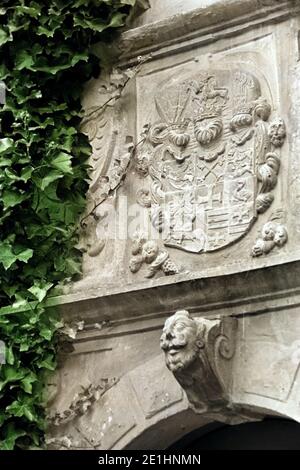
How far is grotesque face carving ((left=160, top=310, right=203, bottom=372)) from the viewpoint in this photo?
6031 millimetres

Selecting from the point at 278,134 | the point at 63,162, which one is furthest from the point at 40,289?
the point at 278,134

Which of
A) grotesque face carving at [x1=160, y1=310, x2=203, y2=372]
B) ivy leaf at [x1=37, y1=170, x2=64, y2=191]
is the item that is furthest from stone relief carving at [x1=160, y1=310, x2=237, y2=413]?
ivy leaf at [x1=37, y1=170, x2=64, y2=191]

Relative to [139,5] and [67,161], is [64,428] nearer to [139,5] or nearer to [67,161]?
[67,161]

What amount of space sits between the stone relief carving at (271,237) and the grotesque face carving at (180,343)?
376 millimetres

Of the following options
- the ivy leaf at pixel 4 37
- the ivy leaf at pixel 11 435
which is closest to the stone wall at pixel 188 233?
the ivy leaf at pixel 11 435

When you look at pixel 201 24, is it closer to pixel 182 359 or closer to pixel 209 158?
pixel 209 158

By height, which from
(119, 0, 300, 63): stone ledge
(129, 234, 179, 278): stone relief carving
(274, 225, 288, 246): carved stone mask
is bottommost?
(129, 234, 179, 278): stone relief carving

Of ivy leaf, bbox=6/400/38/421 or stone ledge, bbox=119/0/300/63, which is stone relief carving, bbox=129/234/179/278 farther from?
stone ledge, bbox=119/0/300/63

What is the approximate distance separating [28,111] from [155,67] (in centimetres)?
56

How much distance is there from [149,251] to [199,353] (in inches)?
24.1

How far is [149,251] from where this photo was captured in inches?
256

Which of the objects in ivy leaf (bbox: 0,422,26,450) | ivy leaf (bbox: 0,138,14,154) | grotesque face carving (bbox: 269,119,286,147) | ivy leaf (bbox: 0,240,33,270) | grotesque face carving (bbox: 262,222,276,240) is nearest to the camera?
grotesque face carving (bbox: 262,222,276,240)

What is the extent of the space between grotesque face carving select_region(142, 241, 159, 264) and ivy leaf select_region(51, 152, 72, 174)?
47cm

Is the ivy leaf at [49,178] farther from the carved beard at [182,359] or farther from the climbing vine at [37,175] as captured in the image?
the carved beard at [182,359]
